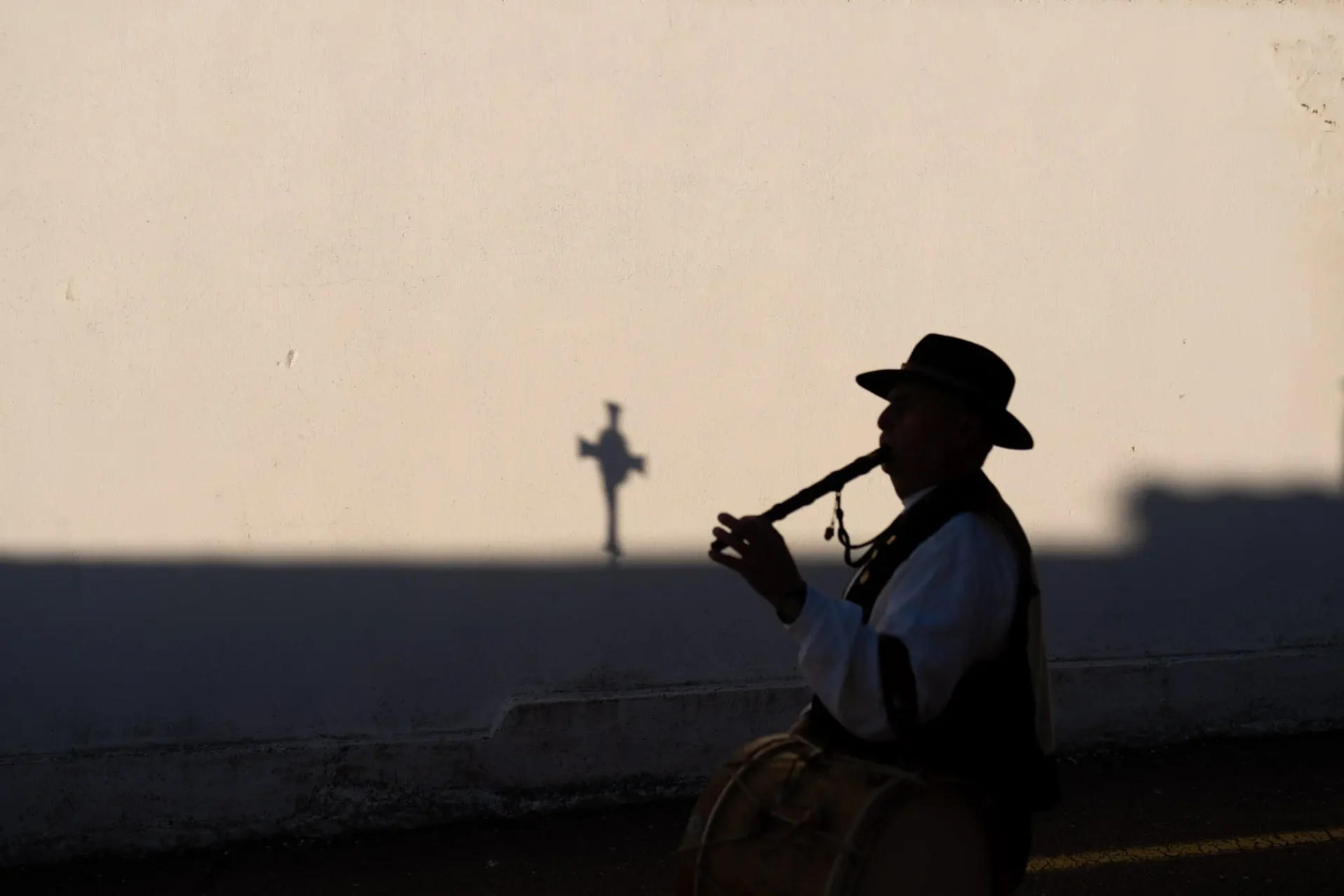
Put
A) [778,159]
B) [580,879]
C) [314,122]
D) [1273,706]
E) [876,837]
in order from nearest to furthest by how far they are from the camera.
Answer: [876,837], [580,879], [314,122], [778,159], [1273,706]

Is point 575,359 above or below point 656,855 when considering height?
above

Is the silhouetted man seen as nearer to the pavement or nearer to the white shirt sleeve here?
the white shirt sleeve

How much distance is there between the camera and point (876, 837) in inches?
93.9

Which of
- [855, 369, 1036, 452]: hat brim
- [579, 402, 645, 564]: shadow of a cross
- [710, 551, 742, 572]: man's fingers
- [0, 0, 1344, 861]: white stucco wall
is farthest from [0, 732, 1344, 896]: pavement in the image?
[710, 551, 742, 572]: man's fingers

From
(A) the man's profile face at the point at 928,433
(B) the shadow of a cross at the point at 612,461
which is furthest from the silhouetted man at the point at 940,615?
(B) the shadow of a cross at the point at 612,461

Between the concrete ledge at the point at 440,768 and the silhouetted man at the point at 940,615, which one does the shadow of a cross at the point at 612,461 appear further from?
the silhouetted man at the point at 940,615

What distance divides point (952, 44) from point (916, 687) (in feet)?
13.8

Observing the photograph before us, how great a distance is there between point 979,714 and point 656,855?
2789 millimetres

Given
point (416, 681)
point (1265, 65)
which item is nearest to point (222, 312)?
point (416, 681)

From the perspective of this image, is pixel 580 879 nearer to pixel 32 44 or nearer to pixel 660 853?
pixel 660 853

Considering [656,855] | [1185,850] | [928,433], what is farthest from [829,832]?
[1185,850]

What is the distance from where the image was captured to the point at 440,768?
209 inches

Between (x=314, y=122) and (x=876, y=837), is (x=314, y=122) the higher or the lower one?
the higher one

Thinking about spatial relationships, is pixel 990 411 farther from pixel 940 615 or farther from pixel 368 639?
pixel 368 639
